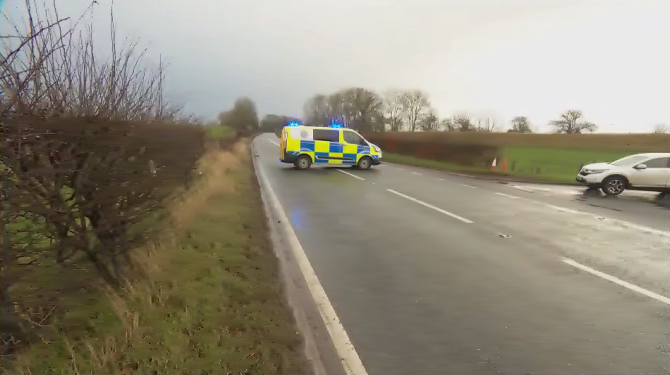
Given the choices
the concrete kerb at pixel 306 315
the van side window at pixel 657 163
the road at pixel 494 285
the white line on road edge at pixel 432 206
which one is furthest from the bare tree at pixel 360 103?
the concrete kerb at pixel 306 315

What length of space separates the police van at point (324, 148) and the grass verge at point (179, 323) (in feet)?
57.1

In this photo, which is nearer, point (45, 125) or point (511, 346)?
point (45, 125)

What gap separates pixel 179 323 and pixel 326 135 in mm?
20534

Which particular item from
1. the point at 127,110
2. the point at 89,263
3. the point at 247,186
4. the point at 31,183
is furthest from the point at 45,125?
the point at 247,186

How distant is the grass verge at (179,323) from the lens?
3.39m

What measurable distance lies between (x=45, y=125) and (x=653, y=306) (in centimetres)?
614

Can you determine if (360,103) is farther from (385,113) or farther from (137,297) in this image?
(137,297)

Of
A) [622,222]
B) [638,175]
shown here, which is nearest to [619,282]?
[622,222]

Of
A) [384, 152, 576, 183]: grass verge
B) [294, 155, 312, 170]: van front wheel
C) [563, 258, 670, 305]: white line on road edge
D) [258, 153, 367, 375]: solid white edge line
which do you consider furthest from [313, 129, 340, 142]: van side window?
[563, 258, 670, 305]: white line on road edge

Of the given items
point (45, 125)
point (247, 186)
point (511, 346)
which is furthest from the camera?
point (247, 186)

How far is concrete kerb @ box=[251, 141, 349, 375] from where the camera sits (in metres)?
3.69

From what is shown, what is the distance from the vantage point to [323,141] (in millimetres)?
24141

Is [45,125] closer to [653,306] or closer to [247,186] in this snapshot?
[653,306]

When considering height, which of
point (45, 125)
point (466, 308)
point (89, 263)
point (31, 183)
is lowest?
point (466, 308)
